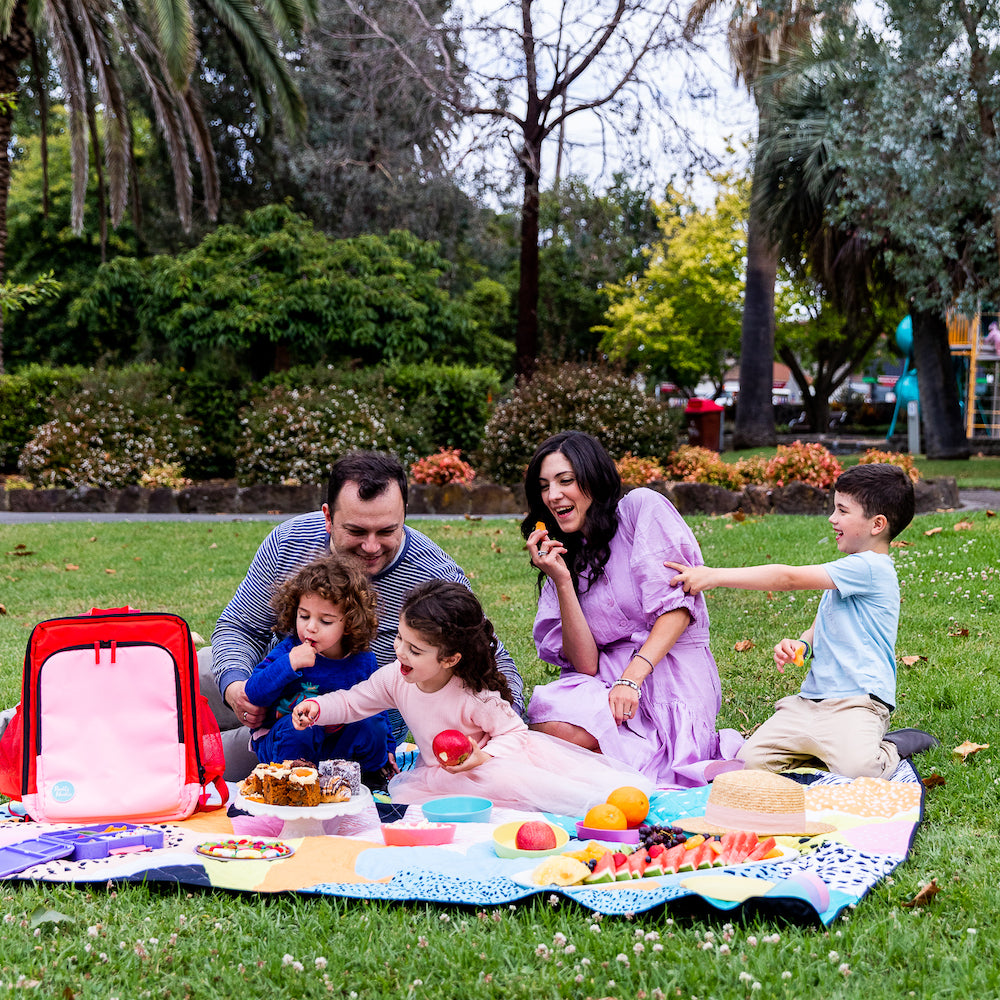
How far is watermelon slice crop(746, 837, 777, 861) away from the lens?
9.46 feet

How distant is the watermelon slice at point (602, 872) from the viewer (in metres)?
2.79

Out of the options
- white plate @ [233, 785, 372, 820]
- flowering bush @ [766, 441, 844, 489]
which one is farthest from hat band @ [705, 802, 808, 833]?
flowering bush @ [766, 441, 844, 489]

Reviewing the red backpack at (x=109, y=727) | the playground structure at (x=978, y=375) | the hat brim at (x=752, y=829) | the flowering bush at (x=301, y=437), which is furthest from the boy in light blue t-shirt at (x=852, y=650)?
the playground structure at (x=978, y=375)

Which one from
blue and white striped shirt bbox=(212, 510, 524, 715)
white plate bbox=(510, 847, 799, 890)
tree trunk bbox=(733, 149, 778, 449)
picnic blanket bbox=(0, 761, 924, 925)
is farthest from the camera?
tree trunk bbox=(733, 149, 778, 449)

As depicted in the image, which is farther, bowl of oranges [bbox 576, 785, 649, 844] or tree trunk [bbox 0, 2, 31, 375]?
tree trunk [bbox 0, 2, 31, 375]

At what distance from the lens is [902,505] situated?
149 inches

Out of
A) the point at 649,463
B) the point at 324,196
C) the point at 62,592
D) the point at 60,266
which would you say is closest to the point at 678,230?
the point at 324,196

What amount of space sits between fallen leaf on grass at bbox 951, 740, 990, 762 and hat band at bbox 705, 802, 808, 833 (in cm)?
113

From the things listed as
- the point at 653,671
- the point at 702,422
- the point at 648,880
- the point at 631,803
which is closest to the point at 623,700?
the point at 653,671

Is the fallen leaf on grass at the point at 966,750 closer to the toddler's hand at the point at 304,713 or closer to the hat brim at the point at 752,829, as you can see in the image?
the hat brim at the point at 752,829

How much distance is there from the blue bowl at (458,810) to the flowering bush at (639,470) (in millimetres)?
8104

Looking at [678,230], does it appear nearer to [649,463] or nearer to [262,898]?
[649,463]

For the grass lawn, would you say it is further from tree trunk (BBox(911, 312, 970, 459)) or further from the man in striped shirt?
tree trunk (BBox(911, 312, 970, 459))

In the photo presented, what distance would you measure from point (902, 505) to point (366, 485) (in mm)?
1931
